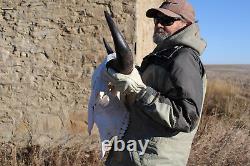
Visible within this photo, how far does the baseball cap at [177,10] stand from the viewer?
2.44m

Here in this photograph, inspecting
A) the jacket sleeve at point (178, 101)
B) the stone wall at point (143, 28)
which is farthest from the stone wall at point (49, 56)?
the jacket sleeve at point (178, 101)

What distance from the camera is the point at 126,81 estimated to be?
2.12 meters

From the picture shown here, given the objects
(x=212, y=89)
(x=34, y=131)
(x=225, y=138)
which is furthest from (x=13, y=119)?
(x=212, y=89)

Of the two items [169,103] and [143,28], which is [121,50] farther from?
[143,28]

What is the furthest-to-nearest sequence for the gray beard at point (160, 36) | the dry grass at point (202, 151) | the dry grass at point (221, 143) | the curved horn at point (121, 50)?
the dry grass at point (221, 143)
the dry grass at point (202, 151)
the gray beard at point (160, 36)
the curved horn at point (121, 50)

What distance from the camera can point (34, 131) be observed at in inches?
193

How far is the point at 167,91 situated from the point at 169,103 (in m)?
0.10

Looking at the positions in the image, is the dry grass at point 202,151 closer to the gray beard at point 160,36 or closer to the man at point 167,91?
the man at point 167,91

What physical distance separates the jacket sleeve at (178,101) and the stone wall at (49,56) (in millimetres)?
2552

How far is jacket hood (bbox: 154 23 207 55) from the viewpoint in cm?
237

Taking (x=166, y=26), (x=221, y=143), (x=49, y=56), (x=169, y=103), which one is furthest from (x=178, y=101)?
(x=221, y=143)

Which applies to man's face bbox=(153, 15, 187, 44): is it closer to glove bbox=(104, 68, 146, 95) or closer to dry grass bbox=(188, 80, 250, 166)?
glove bbox=(104, 68, 146, 95)

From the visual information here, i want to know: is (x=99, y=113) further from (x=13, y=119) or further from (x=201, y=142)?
(x=201, y=142)

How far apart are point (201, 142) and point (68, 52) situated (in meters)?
2.11
